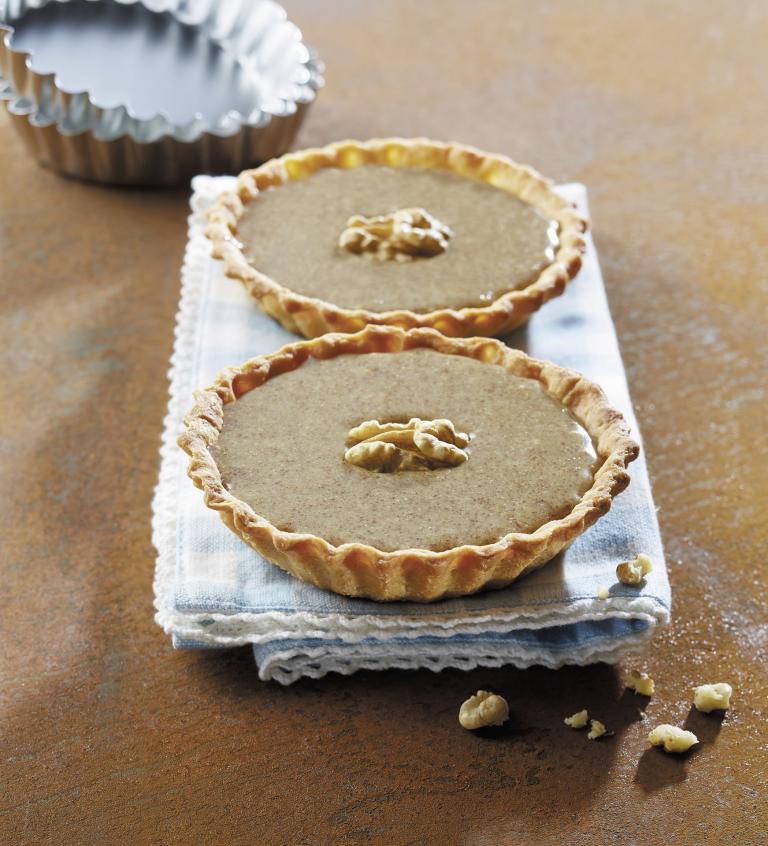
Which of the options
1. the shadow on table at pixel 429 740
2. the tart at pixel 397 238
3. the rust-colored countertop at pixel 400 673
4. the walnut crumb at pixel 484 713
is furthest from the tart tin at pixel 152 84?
the walnut crumb at pixel 484 713

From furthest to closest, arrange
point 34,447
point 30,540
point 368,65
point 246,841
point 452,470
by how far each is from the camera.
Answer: point 368,65
point 34,447
point 30,540
point 452,470
point 246,841

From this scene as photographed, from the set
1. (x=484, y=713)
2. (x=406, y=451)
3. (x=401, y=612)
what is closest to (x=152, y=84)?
(x=406, y=451)

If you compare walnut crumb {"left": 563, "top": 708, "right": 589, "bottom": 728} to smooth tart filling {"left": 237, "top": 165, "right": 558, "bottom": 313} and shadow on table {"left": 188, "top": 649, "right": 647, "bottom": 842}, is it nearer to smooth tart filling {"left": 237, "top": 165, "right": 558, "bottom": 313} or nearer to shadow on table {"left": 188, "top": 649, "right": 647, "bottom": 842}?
shadow on table {"left": 188, "top": 649, "right": 647, "bottom": 842}

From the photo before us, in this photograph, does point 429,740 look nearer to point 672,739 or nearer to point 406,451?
point 672,739

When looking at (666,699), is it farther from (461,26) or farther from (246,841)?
(461,26)

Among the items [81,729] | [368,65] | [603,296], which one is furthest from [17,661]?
[368,65]

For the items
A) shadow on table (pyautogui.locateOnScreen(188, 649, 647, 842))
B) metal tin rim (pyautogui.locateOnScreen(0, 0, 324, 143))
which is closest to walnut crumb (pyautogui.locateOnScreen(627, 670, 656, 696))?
shadow on table (pyautogui.locateOnScreen(188, 649, 647, 842))

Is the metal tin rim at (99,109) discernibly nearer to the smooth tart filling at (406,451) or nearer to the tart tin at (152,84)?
the tart tin at (152,84)
